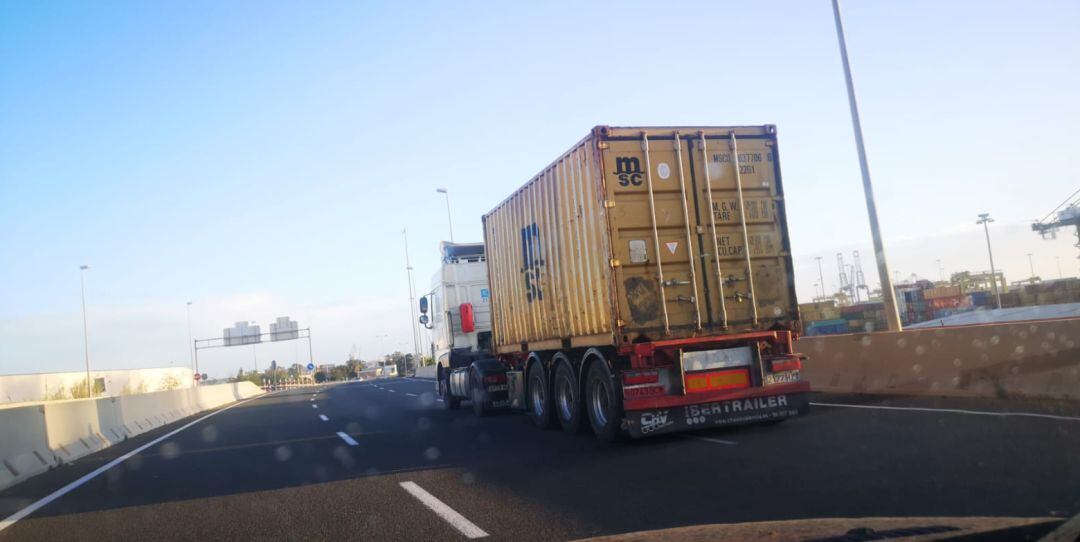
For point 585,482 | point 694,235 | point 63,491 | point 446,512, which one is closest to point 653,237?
point 694,235

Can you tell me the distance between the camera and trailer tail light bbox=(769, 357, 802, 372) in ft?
33.7

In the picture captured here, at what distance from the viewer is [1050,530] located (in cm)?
324

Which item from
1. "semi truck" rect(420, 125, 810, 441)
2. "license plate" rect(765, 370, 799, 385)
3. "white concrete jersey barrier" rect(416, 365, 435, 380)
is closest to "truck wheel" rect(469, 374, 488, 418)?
"semi truck" rect(420, 125, 810, 441)

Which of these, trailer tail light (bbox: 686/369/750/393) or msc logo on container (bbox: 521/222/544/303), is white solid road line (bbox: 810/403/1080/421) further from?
msc logo on container (bbox: 521/222/544/303)

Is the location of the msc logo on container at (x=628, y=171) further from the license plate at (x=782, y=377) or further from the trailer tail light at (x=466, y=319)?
the trailer tail light at (x=466, y=319)

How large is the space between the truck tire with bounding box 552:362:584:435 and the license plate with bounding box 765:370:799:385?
263cm

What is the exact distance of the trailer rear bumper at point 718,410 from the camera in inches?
388

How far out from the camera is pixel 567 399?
12016 mm

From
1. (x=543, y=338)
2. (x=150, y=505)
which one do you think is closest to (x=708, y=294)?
(x=543, y=338)

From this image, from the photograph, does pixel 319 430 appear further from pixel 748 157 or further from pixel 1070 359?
pixel 1070 359

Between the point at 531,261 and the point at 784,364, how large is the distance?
4.73 metres

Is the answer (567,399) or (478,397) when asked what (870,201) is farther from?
(478,397)

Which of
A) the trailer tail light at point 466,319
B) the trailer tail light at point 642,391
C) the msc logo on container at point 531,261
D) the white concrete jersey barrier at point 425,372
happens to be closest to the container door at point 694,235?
the trailer tail light at point 642,391

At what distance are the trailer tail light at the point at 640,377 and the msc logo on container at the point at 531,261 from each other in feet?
11.0
